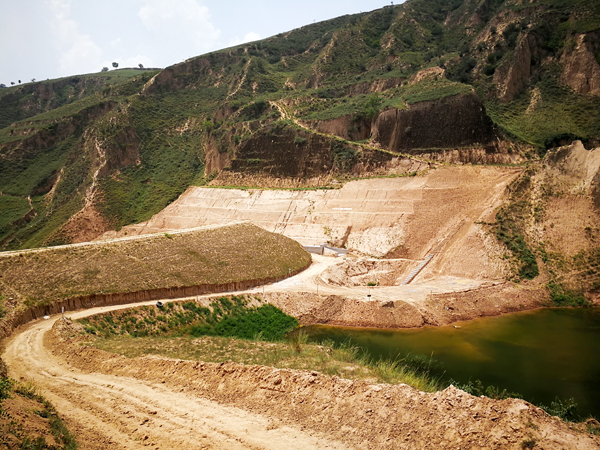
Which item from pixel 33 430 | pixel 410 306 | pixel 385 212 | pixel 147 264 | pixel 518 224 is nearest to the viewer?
pixel 33 430

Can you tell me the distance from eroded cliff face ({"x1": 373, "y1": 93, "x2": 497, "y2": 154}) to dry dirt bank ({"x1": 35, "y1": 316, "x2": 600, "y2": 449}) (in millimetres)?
43205

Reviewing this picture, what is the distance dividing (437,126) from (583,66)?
19392 mm

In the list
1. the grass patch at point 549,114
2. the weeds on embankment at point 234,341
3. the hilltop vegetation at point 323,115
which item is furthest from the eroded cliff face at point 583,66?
the weeds on embankment at point 234,341

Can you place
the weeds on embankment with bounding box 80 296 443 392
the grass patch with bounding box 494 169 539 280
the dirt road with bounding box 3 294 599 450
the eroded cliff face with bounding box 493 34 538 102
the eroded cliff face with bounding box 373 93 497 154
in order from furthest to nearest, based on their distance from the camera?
the eroded cliff face with bounding box 493 34 538 102, the eroded cliff face with bounding box 373 93 497 154, the grass patch with bounding box 494 169 539 280, the weeds on embankment with bounding box 80 296 443 392, the dirt road with bounding box 3 294 599 450

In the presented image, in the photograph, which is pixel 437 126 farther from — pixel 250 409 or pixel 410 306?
pixel 250 409

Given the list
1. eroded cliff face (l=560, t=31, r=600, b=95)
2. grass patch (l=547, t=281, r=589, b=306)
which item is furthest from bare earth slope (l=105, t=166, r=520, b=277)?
eroded cliff face (l=560, t=31, r=600, b=95)

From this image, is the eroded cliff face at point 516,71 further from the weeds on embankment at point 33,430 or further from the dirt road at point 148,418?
the weeds on embankment at point 33,430

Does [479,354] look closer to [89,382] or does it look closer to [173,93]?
[89,382]

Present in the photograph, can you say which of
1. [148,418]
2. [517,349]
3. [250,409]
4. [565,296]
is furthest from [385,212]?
[148,418]

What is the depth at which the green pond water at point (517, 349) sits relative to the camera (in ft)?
59.4

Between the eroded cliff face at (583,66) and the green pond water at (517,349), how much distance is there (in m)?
35.1

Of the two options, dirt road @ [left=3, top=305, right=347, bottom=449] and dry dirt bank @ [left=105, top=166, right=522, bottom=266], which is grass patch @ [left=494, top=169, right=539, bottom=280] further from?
dirt road @ [left=3, top=305, right=347, bottom=449]

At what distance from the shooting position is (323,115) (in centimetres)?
6322

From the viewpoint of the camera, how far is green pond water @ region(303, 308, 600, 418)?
59.4ft
